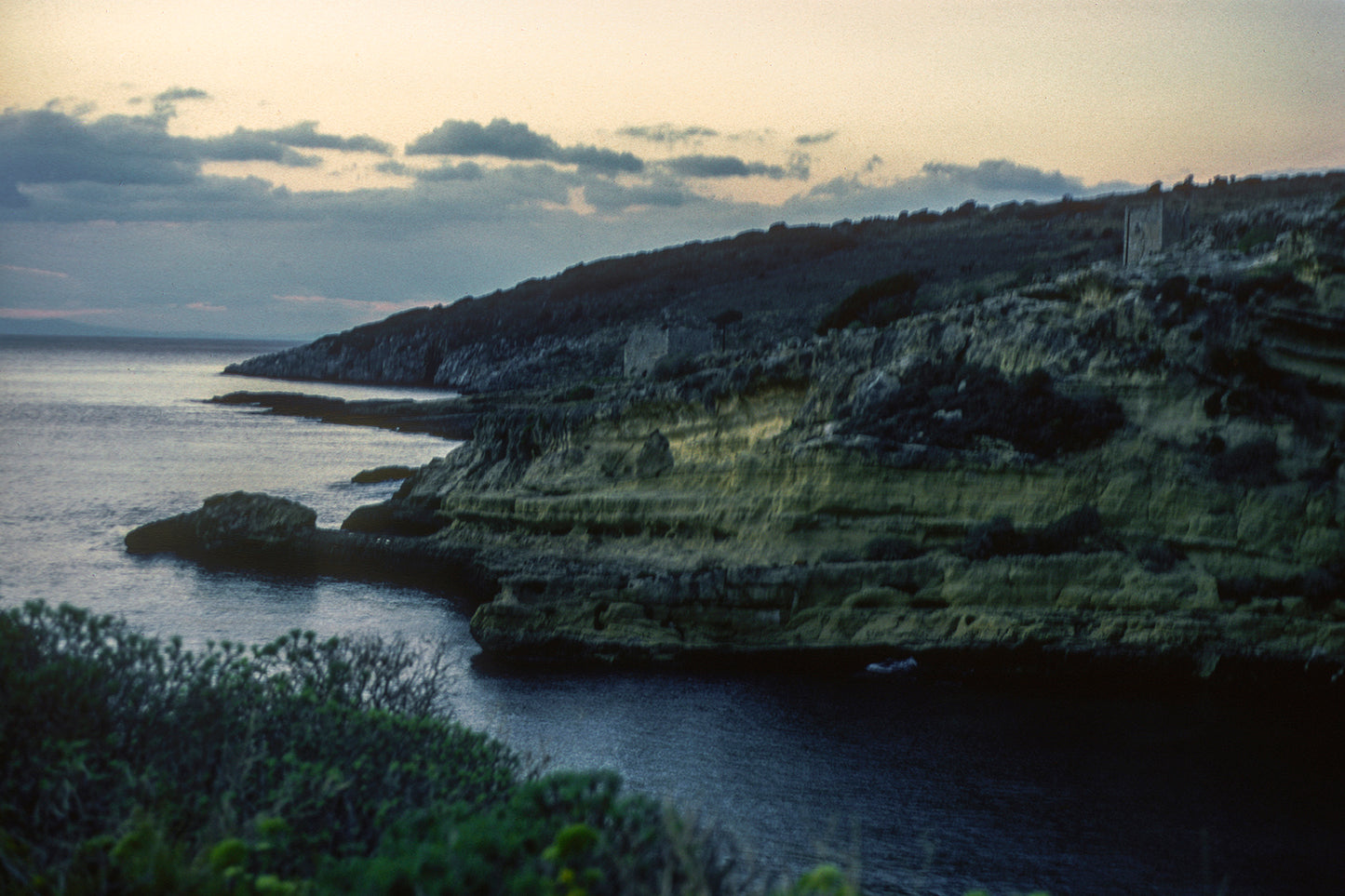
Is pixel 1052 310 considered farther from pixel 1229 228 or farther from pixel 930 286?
pixel 930 286

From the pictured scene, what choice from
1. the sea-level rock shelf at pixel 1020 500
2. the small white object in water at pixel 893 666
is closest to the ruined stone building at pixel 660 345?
the sea-level rock shelf at pixel 1020 500

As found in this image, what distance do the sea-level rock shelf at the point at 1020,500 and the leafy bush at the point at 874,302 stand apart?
29966mm

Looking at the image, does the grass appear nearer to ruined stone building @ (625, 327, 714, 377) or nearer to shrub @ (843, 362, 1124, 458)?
shrub @ (843, 362, 1124, 458)

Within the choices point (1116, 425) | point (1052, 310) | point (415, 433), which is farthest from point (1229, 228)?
point (415, 433)

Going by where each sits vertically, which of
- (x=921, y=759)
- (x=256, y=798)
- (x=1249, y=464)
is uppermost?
(x=1249, y=464)

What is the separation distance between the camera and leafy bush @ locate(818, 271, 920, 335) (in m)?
61.5

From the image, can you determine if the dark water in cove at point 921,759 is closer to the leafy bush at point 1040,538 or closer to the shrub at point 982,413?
the leafy bush at point 1040,538

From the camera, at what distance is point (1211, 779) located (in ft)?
65.6

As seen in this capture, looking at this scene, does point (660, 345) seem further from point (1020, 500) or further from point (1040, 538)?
point (1040, 538)

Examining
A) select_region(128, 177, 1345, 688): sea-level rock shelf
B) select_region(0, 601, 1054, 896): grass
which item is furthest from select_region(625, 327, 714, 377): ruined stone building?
select_region(0, 601, 1054, 896): grass

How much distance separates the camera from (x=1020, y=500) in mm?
26453

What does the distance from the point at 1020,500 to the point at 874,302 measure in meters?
40.7

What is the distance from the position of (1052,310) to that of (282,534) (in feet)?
98.5

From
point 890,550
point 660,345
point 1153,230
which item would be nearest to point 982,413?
point 890,550
